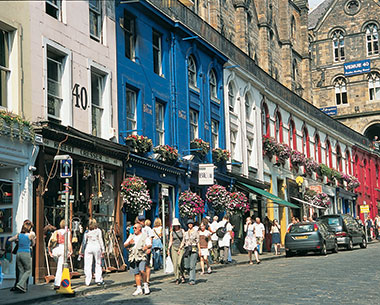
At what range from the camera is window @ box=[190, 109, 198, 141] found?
96.3ft

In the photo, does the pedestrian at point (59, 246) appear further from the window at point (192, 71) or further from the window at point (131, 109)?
the window at point (192, 71)

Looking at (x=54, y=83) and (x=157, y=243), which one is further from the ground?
(x=54, y=83)

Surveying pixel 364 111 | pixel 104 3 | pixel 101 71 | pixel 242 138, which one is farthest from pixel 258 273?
pixel 364 111

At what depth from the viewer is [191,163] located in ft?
92.6

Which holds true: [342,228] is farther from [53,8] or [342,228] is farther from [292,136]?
[53,8]

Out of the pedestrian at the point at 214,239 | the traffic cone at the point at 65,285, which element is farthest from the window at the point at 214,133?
the traffic cone at the point at 65,285

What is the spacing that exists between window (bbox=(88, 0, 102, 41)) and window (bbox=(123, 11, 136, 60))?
5.99ft

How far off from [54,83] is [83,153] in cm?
219

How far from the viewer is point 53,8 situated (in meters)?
20.1

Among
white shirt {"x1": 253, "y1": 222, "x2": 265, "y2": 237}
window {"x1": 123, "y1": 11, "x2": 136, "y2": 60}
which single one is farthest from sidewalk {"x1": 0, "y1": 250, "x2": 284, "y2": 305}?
window {"x1": 123, "y1": 11, "x2": 136, "y2": 60}

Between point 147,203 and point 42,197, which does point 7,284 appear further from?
point 147,203

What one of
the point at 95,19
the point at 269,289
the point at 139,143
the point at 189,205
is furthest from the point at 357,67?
the point at 269,289

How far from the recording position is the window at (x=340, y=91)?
7350 centimetres

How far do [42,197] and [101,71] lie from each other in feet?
18.4
